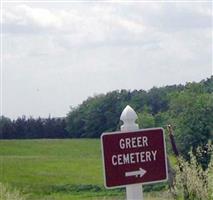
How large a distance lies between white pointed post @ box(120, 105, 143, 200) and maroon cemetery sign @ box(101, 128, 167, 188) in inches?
1.7

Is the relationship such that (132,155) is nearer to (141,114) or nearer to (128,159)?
(128,159)

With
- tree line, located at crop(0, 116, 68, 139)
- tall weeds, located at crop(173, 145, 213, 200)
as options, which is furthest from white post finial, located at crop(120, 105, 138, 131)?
tree line, located at crop(0, 116, 68, 139)

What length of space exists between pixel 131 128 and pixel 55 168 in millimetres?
48670

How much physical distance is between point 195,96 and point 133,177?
149 feet

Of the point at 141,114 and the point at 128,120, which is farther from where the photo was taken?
the point at 141,114

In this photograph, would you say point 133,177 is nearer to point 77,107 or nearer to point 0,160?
point 0,160

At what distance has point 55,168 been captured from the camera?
2071 inches

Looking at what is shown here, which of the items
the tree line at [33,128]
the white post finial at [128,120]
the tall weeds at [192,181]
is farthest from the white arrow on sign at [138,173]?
the tree line at [33,128]

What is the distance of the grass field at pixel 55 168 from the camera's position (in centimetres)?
3857

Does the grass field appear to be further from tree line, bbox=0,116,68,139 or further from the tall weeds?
the tall weeds

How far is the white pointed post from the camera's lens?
14.0 ft

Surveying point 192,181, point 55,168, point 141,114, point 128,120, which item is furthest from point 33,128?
point 128,120

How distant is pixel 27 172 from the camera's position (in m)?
46.7

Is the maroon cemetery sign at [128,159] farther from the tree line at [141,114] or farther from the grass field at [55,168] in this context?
the grass field at [55,168]
